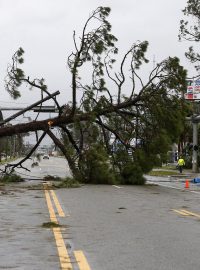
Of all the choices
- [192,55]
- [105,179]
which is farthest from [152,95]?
[192,55]

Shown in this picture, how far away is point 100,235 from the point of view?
1065 centimetres

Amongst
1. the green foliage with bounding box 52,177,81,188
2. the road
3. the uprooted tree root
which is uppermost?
the uprooted tree root

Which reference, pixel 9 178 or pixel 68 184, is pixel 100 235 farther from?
pixel 9 178

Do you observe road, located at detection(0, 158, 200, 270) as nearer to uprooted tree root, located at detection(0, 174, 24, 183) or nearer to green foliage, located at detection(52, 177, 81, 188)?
green foliage, located at detection(52, 177, 81, 188)

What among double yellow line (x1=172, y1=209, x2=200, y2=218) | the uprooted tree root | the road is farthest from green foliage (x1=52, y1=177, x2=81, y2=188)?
double yellow line (x1=172, y1=209, x2=200, y2=218)

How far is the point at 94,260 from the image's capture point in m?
8.11

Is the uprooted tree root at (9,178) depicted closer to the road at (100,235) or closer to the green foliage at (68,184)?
the green foliage at (68,184)

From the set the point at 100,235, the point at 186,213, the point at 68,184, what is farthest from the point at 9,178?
the point at 100,235

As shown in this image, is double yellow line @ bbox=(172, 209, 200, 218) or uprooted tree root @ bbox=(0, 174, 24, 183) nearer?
double yellow line @ bbox=(172, 209, 200, 218)

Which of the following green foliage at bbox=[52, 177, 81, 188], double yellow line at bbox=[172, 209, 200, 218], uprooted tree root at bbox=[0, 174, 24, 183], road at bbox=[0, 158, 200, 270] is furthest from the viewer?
uprooted tree root at bbox=[0, 174, 24, 183]

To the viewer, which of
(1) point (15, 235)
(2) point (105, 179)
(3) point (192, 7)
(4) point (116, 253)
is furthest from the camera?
(3) point (192, 7)

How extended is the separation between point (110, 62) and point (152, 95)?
3222 millimetres

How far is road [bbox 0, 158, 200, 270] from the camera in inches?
316

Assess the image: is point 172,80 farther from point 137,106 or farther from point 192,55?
point 192,55
